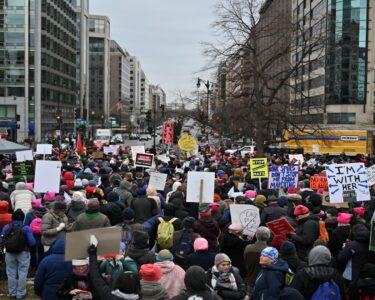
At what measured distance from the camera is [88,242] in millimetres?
5477

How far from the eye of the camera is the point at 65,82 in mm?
96125

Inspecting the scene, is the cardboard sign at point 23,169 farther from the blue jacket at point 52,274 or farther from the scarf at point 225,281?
the scarf at point 225,281

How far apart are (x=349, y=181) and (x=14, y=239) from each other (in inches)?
238

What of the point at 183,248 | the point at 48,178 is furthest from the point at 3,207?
the point at 183,248

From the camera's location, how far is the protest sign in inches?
340

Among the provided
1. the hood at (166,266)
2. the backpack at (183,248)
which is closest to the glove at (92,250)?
the hood at (166,266)

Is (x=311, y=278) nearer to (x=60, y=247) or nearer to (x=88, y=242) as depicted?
(x=88, y=242)

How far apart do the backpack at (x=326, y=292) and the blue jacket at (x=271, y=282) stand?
0.38m

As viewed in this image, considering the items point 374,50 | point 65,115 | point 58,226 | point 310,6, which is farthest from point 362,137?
point 65,115

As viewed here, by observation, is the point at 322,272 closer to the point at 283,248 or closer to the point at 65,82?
the point at 283,248

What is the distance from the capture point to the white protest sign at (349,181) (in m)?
10.1

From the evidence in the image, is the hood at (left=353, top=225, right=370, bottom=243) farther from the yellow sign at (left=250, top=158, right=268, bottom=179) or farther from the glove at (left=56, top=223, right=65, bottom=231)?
the yellow sign at (left=250, top=158, right=268, bottom=179)

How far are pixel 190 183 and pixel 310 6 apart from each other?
71.9m

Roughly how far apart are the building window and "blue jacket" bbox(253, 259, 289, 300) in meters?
68.1
